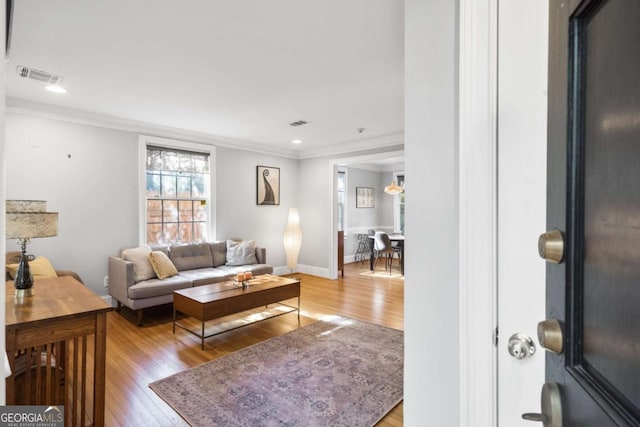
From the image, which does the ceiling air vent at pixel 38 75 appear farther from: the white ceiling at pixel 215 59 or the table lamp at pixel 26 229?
the table lamp at pixel 26 229

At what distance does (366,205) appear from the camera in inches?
321

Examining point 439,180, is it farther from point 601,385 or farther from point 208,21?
point 208,21

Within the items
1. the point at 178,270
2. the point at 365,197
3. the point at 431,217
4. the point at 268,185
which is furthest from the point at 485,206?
the point at 365,197

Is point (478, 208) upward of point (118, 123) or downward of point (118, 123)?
downward

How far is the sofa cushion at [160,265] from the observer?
12.5 ft

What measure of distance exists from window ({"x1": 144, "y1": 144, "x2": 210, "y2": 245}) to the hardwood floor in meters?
1.15

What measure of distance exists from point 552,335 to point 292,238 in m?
5.31

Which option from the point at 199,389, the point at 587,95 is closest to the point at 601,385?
the point at 587,95

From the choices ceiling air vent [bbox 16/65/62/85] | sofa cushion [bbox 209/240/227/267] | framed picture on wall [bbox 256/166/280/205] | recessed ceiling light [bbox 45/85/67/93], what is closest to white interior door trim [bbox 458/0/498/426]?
ceiling air vent [bbox 16/65/62/85]

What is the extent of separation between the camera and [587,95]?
491 millimetres

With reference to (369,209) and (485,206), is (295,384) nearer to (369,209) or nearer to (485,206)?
(485,206)

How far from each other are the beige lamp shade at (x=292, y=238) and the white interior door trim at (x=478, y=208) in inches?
193

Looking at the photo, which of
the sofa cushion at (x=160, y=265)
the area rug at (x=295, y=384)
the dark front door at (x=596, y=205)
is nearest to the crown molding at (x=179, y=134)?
the sofa cushion at (x=160, y=265)

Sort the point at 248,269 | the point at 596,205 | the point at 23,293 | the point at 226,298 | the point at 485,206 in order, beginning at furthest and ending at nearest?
the point at 248,269 → the point at 226,298 → the point at 23,293 → the point at 485,206 → the point at 596,205
